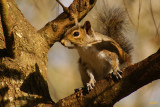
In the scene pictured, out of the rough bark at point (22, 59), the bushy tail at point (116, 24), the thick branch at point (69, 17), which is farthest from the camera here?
the bushy tail at point (116, 24)

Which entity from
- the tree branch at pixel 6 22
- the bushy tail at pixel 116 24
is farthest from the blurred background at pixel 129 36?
the tree branch at pixel 6 22

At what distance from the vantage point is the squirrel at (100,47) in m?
2.37

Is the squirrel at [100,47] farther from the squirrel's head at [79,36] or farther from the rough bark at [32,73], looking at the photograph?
the rough bark at [32,73]

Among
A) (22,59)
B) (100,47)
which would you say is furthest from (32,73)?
(100,47)

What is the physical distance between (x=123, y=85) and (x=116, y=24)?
133 centimetres

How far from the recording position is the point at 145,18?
3.06 metres

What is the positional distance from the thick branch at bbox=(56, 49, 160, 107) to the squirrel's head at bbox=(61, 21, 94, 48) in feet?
2.92

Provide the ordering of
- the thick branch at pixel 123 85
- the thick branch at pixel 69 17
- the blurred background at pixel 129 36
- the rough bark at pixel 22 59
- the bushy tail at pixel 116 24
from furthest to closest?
the bushy tail at pixel 116 24 → the thick branch at pixel 69 17 → the blurred background at pixel 129 36 → the rough bark at pixel 22 59 → the thick branch at pixel 123 85

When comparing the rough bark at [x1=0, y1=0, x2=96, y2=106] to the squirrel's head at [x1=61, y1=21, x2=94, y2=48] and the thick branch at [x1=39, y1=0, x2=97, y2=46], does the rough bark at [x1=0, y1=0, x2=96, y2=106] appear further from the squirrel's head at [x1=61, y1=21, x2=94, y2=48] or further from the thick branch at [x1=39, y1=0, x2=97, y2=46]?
the squirrel's head at [x1=61, y1=21, x2=94, y2=48]

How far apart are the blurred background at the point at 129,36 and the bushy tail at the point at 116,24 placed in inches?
3.2

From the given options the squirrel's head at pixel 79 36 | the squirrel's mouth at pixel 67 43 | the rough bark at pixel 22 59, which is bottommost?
the rough bark at pixel 22 59

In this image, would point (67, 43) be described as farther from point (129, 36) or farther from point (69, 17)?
point (129, 36)

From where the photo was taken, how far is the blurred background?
1971mm

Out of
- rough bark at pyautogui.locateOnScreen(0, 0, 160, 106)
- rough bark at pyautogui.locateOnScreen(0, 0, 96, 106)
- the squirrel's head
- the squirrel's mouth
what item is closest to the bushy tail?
the squirrel's head
